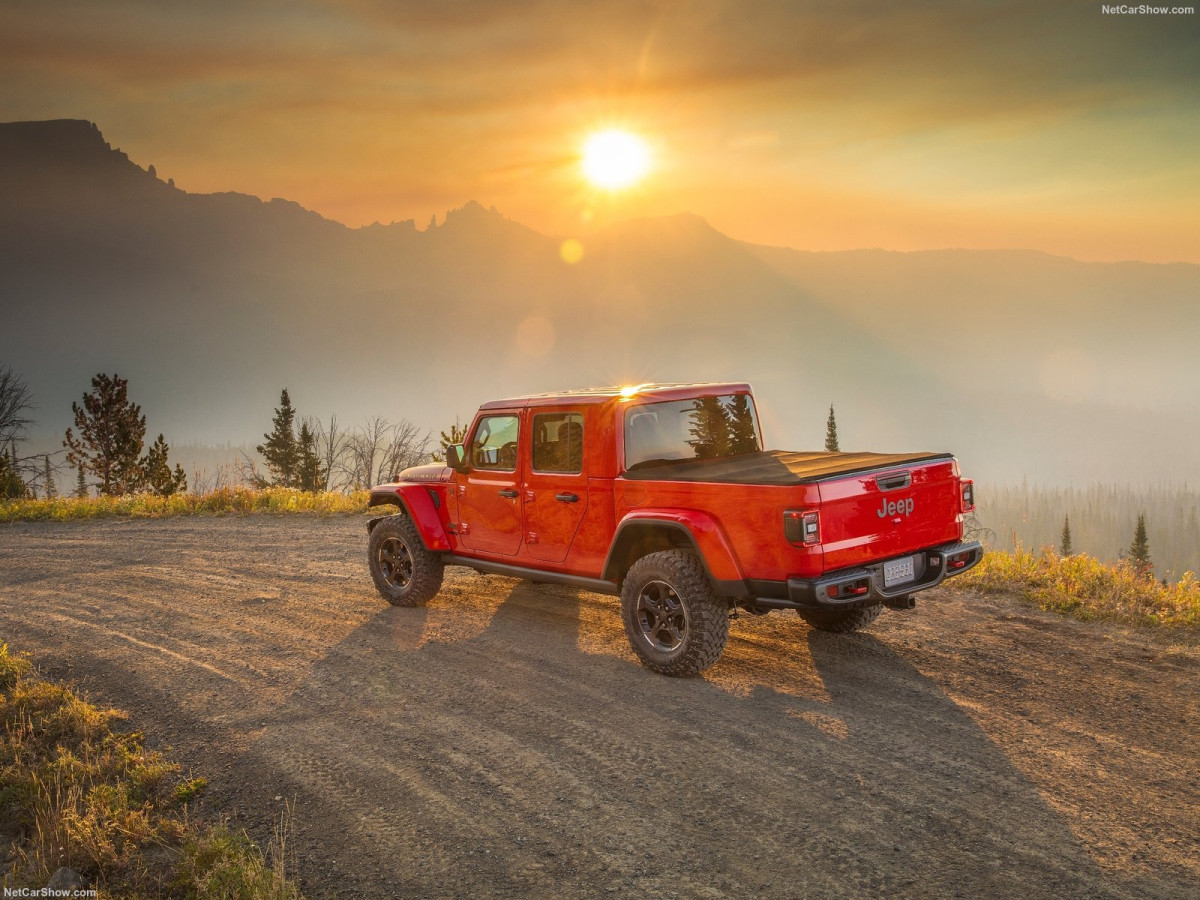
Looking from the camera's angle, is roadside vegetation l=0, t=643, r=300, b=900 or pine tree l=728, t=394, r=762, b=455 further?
pine tree l=728, t=394, r=762, b=455

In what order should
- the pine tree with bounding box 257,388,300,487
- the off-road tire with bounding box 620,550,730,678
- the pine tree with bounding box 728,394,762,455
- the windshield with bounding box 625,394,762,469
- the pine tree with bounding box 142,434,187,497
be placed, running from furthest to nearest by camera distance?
the pine tree with bounding box 257,388,300,487 < the pine tree with bounding box 142,434,187,497 < the pine tree with bounding box 728,394,762,455 < the windshield with bounding box 625,394,762,469 < the off-road tire with bounding box 620,550,730,678

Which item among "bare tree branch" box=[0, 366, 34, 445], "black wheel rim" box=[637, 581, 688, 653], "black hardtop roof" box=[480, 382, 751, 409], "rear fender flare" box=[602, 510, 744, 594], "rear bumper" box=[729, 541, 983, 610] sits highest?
"bare tree branch" box=[0, 366, 34, 445]

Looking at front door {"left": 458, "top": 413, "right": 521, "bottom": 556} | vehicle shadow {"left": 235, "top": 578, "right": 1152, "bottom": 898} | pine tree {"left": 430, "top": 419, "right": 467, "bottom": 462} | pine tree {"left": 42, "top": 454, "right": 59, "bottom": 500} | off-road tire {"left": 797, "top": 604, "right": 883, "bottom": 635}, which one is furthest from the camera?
pine tree {"left": 42, "top": 454, "right": 59, "bottom": 500}

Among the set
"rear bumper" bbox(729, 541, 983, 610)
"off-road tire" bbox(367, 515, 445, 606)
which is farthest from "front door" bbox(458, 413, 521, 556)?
"rear bumper" bbox(729, 541, 983, 610)

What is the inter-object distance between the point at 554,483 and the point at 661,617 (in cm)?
156

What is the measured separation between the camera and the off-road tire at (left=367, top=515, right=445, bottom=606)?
8.35 metres

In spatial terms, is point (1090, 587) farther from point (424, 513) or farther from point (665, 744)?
point (424, 513)

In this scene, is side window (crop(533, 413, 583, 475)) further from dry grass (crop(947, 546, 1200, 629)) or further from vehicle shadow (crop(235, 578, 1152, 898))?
dry grass (crop(947, 546, 1200, 629))

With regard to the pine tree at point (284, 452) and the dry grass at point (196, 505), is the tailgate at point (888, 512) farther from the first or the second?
the pine tree at point (284, 452)

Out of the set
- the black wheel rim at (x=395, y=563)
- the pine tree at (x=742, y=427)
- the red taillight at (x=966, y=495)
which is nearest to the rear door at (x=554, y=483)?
the pine tree at (x=742, y=427)

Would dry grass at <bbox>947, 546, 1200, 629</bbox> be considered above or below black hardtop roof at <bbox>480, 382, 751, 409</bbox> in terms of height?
below

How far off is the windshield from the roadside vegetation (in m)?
3.77

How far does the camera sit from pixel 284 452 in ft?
224

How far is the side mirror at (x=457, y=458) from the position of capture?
7.89 metres
